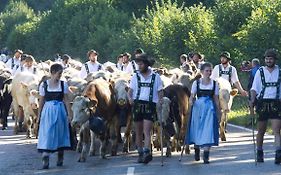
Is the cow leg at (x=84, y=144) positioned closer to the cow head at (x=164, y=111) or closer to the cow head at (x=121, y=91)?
the cow head at (x=121, y=91)

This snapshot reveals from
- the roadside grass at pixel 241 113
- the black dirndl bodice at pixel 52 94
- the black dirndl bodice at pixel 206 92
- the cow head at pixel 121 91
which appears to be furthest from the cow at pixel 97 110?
the roadside grass at pixel 241 113

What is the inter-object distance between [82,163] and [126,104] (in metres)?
2.25

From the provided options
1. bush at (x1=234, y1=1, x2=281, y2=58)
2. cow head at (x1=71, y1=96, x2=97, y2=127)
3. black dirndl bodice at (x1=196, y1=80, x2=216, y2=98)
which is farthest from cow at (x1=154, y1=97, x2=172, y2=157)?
bush at (x1=234, y1=1, x2=281, y2=58)

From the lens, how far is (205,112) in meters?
19.0

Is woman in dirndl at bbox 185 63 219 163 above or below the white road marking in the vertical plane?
above

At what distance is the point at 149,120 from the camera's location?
62.5 ft

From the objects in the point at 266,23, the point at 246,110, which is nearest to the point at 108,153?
the point at 246,110

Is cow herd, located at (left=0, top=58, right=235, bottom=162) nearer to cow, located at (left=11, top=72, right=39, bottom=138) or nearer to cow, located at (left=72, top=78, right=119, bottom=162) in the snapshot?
cow, located at (left=72, top=78, right=119, bottom=162)

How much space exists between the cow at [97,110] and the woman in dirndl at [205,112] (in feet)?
6.46

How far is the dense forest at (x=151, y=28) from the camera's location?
35656mm

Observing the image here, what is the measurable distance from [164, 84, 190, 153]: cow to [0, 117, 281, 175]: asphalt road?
0.48 metres

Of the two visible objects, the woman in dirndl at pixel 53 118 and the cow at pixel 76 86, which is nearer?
the woman in dirndl at pixel 53 118

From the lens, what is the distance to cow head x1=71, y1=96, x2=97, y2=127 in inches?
758

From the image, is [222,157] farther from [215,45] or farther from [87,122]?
[215,45]
